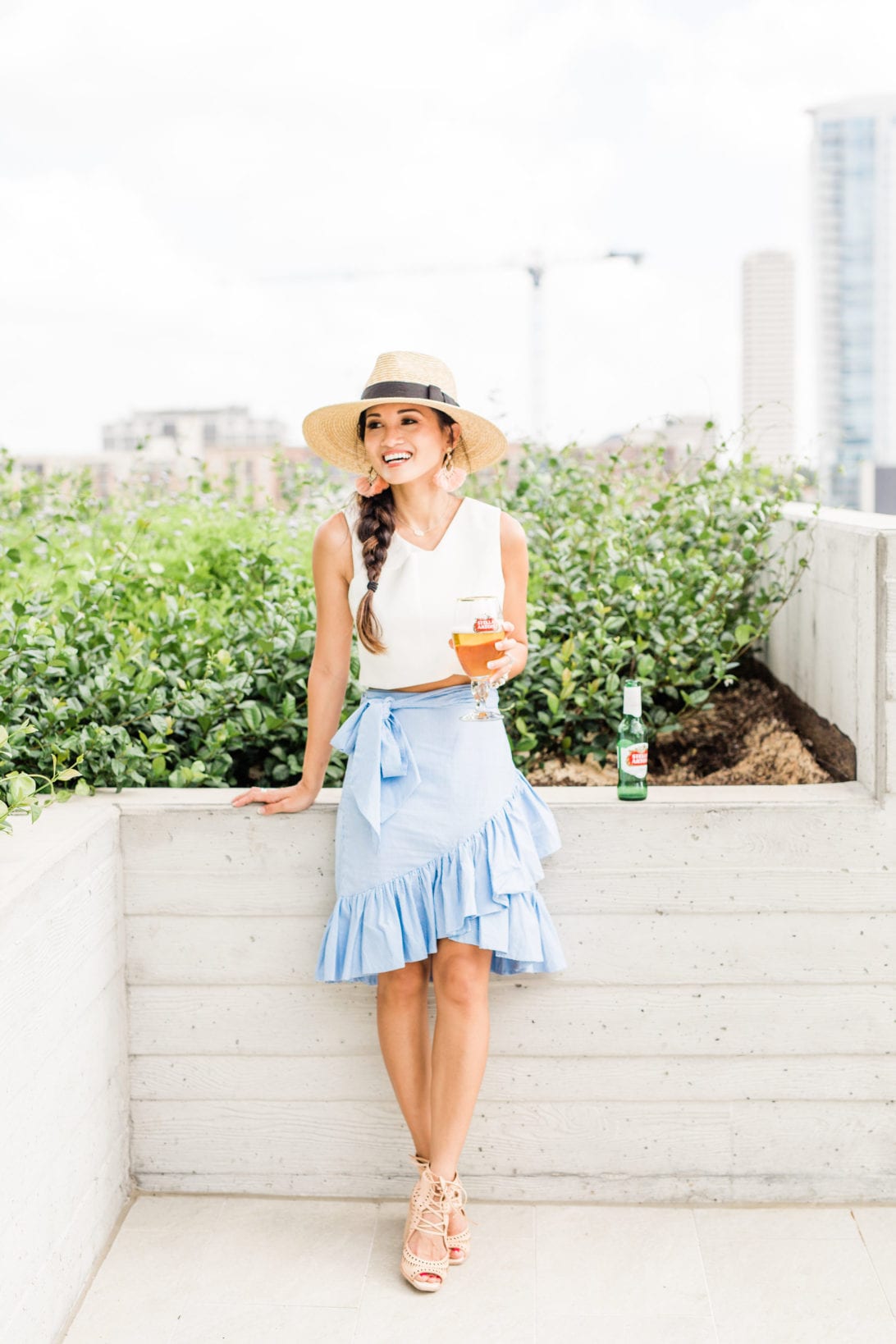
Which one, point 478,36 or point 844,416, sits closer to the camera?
point 478,36

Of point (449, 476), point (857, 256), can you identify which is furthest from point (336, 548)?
point (857, 256)

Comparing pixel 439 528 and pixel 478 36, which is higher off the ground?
pixel 478 36

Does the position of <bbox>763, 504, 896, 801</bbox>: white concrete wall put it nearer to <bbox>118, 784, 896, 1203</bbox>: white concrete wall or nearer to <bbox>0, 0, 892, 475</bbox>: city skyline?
<bbox>118, 784, 896, 1203</bbox>: white concrete wall

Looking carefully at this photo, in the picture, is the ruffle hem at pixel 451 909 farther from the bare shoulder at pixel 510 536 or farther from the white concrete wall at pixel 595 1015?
the bare shoulder at pixel 510 536

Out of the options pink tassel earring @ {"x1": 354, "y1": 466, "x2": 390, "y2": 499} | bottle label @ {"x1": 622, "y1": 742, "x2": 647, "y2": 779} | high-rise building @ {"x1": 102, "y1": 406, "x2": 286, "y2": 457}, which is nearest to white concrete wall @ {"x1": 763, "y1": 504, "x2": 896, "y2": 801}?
bottle label @ {"x1": 622, "y1": 742, "x2": 647, "y2": 779}

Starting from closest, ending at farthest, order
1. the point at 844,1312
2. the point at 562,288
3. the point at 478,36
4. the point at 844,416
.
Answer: the point at 844,1312 < the point at 478,36 < the point at 562,288 < the point at 844,416

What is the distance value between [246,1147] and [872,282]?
66.8 meters

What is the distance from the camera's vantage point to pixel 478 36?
37.7 metres

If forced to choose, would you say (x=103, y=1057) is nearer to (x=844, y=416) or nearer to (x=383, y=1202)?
(x=383, y=1202)

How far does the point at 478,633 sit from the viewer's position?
1.89 m

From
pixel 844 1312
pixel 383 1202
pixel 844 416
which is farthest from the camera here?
pixel 844 416

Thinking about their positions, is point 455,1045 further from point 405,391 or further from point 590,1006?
point 405,391

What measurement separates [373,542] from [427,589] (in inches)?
5.1

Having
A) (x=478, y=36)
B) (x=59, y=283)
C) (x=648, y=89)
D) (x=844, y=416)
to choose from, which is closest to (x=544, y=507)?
(x=478, y=36)
